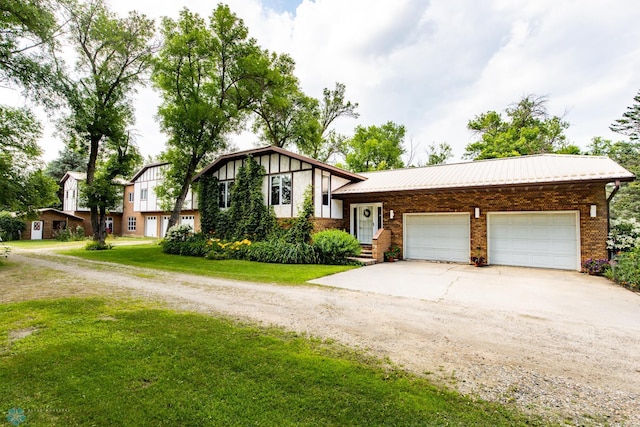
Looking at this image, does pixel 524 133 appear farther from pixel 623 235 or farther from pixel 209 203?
pixel 209 203

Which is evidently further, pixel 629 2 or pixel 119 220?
pixel 119 220

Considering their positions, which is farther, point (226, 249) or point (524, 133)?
point (524, 133)

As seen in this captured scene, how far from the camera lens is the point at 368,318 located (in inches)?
205

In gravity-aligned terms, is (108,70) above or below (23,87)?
above

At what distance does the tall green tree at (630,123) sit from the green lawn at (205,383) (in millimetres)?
29560

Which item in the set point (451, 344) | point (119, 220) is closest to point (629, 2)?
point (451, 344)

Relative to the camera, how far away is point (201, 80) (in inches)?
720

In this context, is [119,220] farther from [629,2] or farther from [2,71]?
[629,2]

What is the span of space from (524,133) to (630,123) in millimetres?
6504

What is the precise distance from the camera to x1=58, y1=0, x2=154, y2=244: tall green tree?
16141mm

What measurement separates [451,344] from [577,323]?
9.15 ft

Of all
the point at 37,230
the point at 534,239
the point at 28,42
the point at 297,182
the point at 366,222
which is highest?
the point at 28,42

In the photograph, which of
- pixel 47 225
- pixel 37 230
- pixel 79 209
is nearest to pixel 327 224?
pixel 47 225

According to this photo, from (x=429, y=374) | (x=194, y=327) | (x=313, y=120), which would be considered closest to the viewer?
(x=429, y=374)
